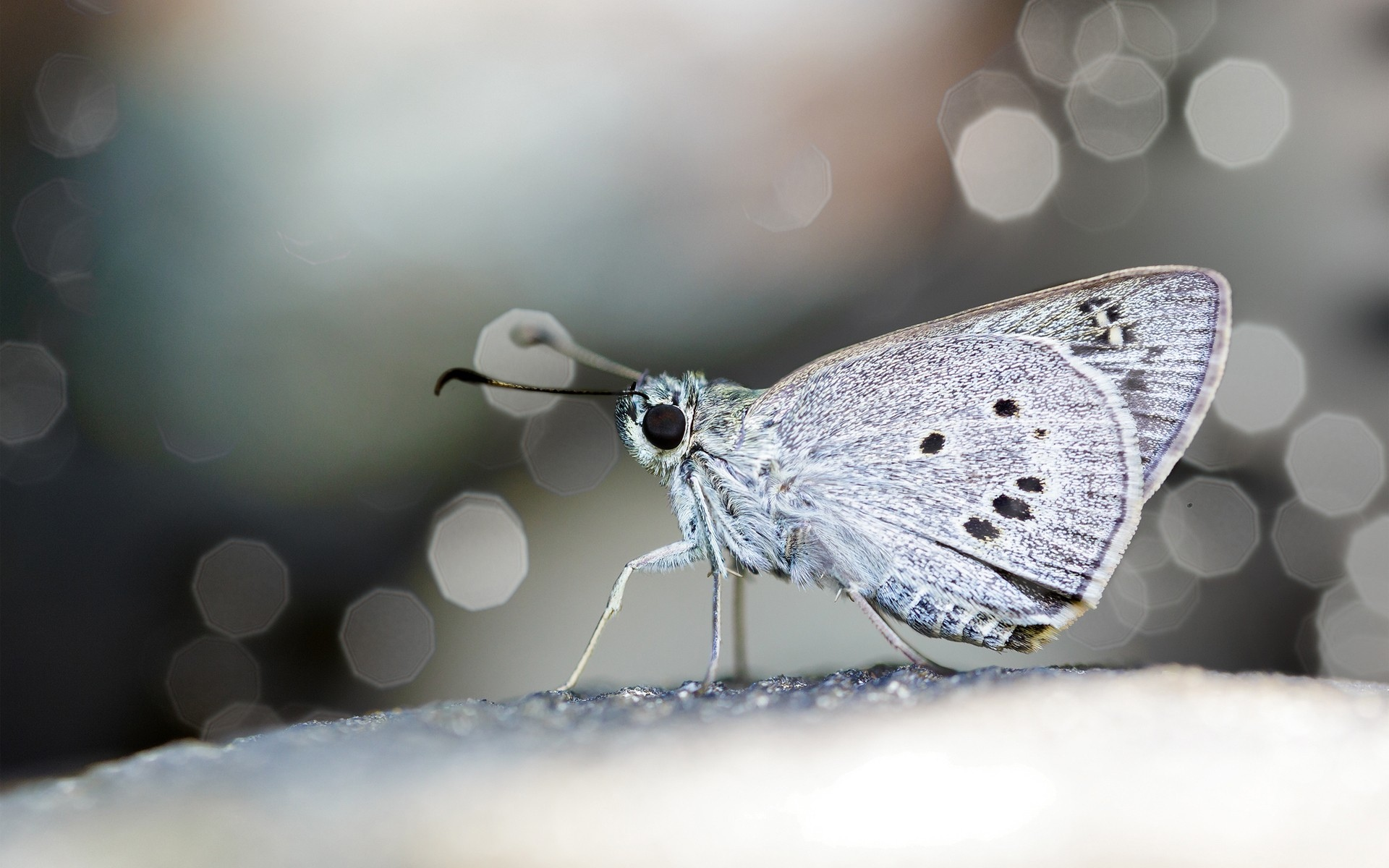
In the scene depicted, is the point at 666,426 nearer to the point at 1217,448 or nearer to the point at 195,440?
the point at 195,440

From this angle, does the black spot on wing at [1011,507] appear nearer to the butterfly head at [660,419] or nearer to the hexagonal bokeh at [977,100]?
the butterfly head at [660,419]

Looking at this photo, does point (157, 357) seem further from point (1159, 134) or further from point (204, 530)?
point (1159, 134)

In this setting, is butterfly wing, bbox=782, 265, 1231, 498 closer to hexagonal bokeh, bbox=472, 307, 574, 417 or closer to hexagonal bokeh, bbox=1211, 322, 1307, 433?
hexagonal bokeh, bbox=472, 307, 574, 417

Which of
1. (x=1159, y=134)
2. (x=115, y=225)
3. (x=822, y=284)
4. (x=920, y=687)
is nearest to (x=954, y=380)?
(x=920, y=687)

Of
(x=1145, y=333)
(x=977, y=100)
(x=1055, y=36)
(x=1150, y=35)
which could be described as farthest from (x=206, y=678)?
(x=1150, y=35)

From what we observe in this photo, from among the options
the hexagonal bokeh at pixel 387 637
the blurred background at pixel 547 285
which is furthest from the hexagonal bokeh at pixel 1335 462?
the hexagonal bokeh at pixel 387 637

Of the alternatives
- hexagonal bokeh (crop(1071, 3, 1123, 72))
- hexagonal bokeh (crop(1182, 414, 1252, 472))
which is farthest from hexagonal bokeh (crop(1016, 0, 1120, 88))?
hexagonal bokeh (crop(1182, 414, 1252, 472))
